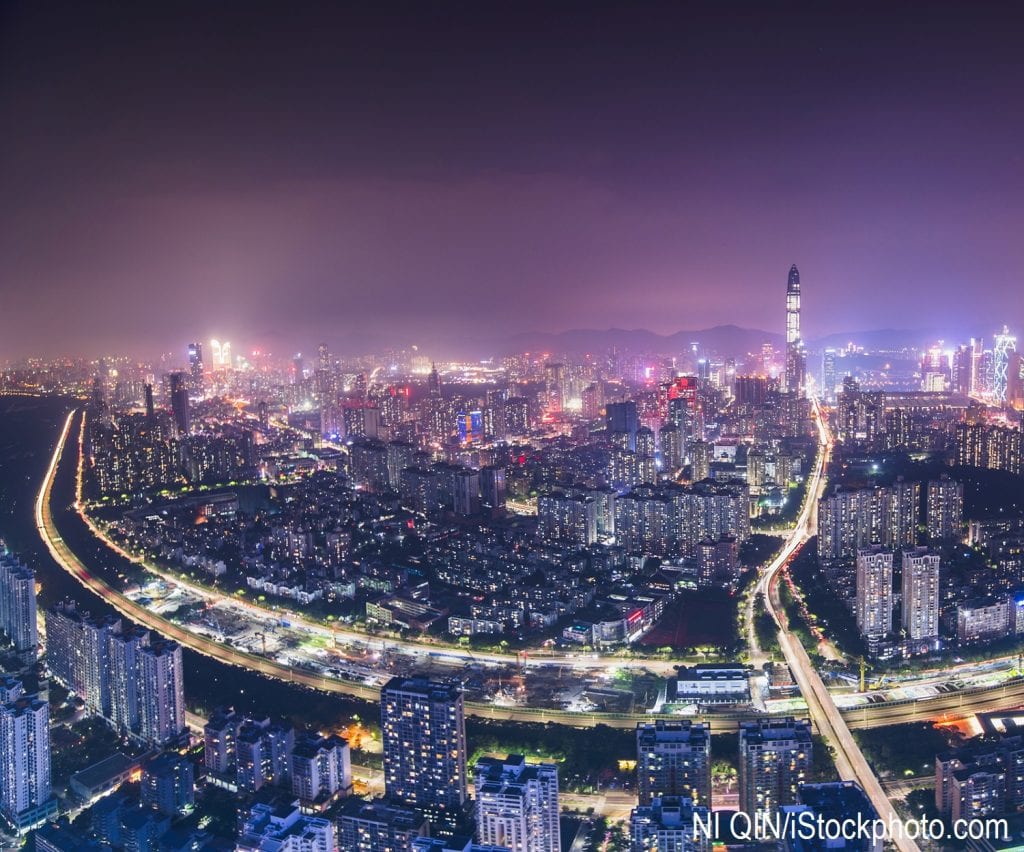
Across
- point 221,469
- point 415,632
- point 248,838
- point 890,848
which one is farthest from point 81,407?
point 890,848

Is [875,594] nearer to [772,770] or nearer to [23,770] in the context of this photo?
[772,770]

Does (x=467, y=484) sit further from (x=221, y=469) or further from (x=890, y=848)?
(x=890, y=848)

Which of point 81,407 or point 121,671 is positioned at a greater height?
point 81,407

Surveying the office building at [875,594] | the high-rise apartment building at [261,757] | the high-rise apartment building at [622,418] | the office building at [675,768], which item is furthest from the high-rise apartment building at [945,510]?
the high-rise apartment building at [261,757]

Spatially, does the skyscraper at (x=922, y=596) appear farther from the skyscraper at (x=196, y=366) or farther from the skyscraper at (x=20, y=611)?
the skyscraper at (x=196, y=366)

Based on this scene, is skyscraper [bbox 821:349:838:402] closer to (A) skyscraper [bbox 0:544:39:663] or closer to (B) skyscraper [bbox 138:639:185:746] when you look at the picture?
(A) skyscraper [bbox 0:544:39:663]

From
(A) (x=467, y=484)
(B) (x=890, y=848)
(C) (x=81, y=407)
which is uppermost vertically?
(C) (x=81, y=407)
